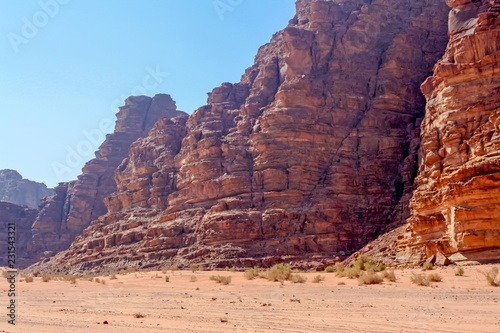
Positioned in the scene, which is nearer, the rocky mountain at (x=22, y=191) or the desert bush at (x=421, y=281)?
the desert bush at (x=421, y=281)

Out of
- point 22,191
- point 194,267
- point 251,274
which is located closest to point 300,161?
point 194,267

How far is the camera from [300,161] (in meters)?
54.4

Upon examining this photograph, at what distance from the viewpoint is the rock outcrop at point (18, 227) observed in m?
88.9

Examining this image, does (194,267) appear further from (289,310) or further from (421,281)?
(289,310)

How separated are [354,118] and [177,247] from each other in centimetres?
2243

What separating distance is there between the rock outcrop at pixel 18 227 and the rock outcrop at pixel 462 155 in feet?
228

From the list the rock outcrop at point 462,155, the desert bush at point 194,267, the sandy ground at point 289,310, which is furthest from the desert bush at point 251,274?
the desert bush at point 194,267

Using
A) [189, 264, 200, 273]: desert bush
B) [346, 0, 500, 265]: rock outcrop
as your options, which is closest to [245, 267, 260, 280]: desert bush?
[346, 0, 500, 265]: rock outcrop

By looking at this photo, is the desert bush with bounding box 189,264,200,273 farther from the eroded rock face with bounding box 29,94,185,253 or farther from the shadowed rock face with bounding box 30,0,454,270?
the eroded rock face with bounding box 29,94,185,253

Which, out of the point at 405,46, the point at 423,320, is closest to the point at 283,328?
the point at 423,320

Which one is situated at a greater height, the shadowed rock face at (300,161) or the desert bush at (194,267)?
the shadowed rock face at (300,161)

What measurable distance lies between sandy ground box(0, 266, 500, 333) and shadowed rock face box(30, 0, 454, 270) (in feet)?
87.0

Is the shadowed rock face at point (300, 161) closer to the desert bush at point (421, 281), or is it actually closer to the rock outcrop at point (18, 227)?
the rock outcrop at point (18, 227)

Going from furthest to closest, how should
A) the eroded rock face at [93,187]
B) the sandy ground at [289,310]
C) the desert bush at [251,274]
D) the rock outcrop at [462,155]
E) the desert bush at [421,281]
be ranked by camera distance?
the eroded rock face at [93,187] < the desert bush at [251,274] < the rock outcrop at [462,155] < the desert bush at [421,281] < the sandy ground at [289,310]
